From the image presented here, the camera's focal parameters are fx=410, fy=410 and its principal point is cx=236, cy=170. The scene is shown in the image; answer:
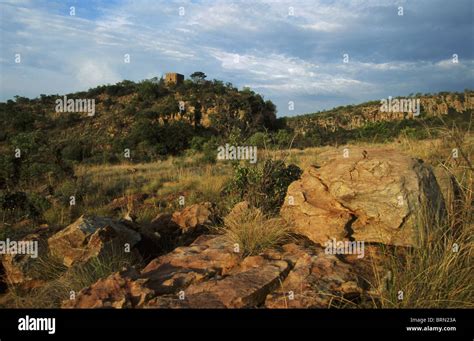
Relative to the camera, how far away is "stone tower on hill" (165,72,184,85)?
5421 cm

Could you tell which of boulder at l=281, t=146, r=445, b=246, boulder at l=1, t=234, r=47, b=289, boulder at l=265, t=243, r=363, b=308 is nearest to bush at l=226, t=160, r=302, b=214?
boulder at l=281, t=146, r=445, b=246

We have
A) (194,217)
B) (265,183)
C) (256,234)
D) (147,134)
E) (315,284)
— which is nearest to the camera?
(315,284)

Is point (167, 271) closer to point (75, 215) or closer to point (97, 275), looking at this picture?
point (97, 275)

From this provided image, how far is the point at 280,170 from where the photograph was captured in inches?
274

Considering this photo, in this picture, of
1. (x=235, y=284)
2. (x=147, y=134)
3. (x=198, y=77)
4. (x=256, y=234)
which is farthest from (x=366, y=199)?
(x=198, y=77)

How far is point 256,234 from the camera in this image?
15.1 ft

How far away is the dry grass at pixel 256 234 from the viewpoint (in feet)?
14.9

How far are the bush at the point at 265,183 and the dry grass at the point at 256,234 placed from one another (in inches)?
42.6

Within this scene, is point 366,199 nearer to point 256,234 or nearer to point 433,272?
point 433,272

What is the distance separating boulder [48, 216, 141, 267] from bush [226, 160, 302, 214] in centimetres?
202

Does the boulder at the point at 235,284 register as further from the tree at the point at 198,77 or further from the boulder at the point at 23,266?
the tree at the point at 198,77

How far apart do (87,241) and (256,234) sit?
2.16m
